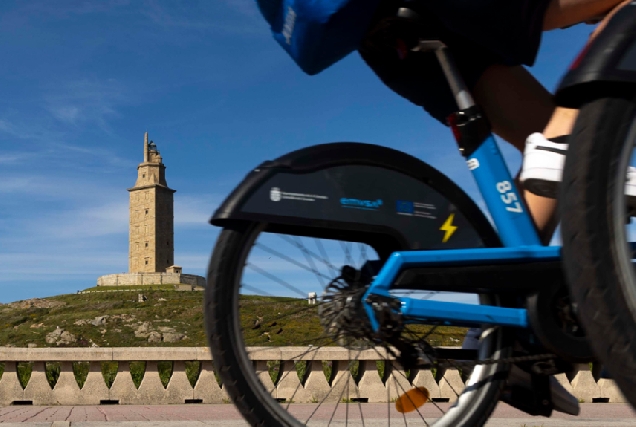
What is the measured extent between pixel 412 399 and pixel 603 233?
3.23ft

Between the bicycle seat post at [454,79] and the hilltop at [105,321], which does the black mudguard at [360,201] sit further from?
the hilltop at [105,321]

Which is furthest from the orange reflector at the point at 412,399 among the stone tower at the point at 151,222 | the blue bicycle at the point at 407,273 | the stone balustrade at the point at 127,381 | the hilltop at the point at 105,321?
the stone tower at the point at 151,222

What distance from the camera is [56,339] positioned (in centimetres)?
4934

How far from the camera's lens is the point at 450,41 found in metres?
2.36

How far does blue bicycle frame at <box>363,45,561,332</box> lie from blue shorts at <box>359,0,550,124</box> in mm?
83

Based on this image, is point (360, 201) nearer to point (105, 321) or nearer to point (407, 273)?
point (407, 273)

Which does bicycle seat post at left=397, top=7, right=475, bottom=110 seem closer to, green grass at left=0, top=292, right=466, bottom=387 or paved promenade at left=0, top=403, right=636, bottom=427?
green grass at left=0, top=292, right=466, bottom=387

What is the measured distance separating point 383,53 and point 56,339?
5057cm

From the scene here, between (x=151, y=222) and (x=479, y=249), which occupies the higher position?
(x=151, y=222)

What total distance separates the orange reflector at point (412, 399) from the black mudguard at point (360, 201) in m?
0.46

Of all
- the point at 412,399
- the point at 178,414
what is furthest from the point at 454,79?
the point at 178,414

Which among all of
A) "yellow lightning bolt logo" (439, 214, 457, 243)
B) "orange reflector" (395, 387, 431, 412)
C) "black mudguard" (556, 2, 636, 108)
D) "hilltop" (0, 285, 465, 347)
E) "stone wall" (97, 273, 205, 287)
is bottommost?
"hilltop" (0, 285, 465, 347)

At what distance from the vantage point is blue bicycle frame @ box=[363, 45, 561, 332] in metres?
2.22

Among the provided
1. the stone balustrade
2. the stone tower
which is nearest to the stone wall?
the stone tower
